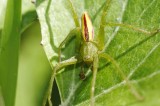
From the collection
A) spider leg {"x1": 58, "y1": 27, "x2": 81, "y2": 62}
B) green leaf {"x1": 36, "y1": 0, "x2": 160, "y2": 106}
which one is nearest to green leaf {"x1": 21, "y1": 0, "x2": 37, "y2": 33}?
green leaf {"x1": 36, "y1": 0, "x2": 160, "y2": 106}

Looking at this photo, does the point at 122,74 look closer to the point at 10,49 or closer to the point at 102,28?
the point at 102,28

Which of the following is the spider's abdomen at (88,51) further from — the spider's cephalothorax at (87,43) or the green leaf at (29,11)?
the green leaf at (29,11)

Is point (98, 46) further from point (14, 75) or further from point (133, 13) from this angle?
point (14, 75)

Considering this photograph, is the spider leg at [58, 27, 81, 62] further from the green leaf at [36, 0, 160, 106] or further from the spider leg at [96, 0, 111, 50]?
the spider leg at [96, 0, 111, 50]

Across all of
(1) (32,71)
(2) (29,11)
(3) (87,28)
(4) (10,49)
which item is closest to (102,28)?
(3) (87,28)

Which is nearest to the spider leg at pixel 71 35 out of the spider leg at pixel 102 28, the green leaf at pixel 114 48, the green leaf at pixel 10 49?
the green leaf at pixel 114 48

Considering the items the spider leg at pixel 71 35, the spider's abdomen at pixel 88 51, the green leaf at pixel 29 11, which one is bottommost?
the spider's abdomen at pixel 88 51

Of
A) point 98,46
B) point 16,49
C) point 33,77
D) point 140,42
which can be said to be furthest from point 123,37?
point 33,77
